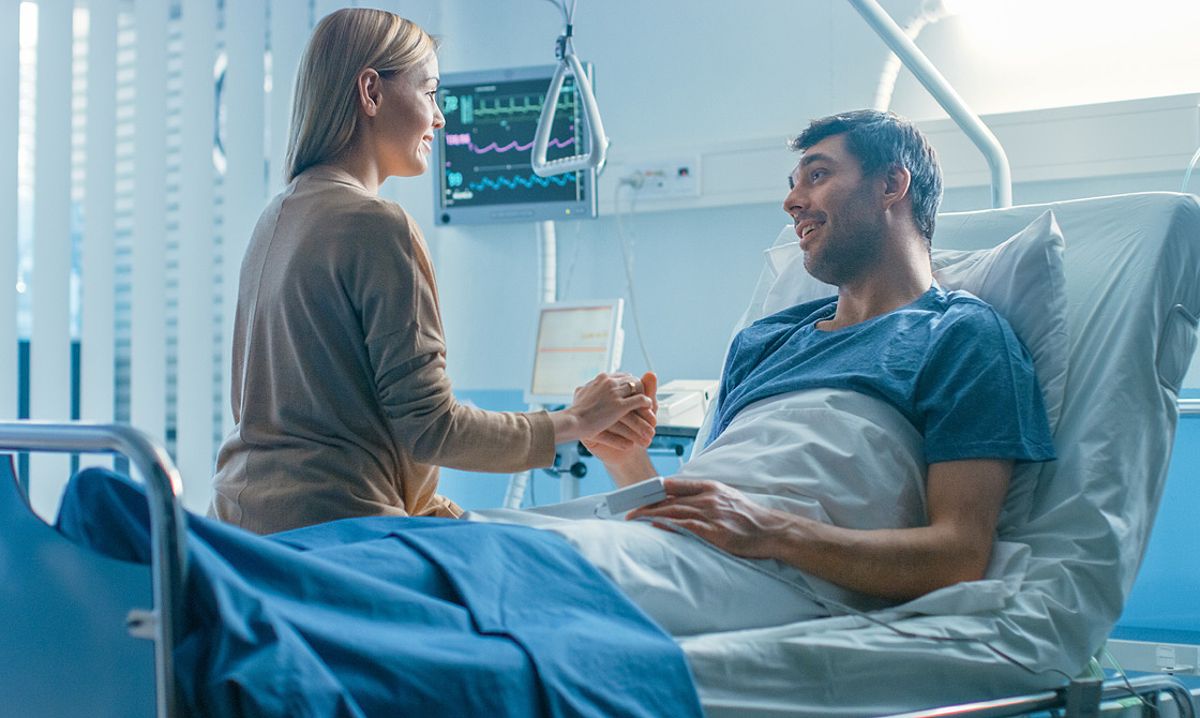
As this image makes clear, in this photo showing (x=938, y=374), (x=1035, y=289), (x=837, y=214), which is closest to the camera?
(x=938, y=374)

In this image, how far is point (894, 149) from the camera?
1.80 m

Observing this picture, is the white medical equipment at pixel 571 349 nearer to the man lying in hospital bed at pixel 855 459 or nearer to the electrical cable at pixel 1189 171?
the man lying in hospital bed at pixel 855 459

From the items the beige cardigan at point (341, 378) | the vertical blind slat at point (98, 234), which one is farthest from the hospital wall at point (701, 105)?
the beige cardigan at point (341, 378)

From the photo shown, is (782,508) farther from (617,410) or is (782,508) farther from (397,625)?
(397,625)

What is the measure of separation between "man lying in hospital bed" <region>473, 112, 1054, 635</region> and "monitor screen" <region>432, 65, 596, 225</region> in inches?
53.6

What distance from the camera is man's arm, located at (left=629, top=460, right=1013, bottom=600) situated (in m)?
1.37

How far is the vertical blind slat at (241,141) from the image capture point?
3225 mm

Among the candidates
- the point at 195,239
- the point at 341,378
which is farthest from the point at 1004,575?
the point at 195,239

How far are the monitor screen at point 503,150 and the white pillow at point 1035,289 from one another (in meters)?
1.44

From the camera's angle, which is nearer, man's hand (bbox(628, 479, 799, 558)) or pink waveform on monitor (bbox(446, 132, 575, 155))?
man's hand (bbox(628, 479, 799, 558))

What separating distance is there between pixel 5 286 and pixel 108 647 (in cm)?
221

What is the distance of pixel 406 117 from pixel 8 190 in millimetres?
1699

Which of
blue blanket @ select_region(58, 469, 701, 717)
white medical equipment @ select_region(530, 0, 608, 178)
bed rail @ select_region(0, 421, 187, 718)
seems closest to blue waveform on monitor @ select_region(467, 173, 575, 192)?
white medical equipment @ select_region(530, 0, 608, 178)

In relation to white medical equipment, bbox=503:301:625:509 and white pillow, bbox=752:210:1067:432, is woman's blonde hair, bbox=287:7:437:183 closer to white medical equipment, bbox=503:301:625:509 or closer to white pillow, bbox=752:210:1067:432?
white pillow, bbox=752:210:1067:432
